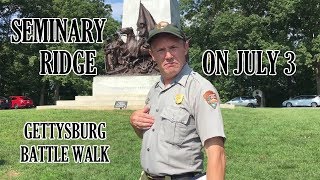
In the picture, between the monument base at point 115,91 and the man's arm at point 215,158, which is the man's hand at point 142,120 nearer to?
the man's arm at point 215,158

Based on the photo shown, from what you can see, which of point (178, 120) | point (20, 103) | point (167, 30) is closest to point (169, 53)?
point (167, 30)

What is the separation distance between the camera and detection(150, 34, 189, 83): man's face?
276 centimetres

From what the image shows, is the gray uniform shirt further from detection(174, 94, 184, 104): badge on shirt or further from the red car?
the red car

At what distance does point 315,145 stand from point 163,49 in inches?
310

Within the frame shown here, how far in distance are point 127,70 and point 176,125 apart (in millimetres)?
18668

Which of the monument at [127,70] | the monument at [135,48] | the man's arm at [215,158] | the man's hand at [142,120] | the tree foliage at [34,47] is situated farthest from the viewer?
the tree foliage at [34,47]

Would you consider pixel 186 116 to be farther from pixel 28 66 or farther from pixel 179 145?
pixel 28 66

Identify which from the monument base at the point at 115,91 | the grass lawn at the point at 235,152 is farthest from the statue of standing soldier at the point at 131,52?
the grass lawn at the point at 235,152

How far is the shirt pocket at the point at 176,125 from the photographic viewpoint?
8.76 ft

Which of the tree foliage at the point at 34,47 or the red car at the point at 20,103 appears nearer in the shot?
the red car at the point at 20,103

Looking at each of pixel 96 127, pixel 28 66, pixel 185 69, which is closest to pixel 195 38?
pixel 28 66

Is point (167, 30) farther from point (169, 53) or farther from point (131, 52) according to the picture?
point (131, 52)

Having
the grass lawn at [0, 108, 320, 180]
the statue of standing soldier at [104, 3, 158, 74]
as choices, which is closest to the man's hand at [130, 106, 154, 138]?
the grass lawn at [0, 108, 320, 180]

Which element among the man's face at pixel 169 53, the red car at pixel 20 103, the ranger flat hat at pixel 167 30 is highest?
the ranger flat hat at pixel 167 30
